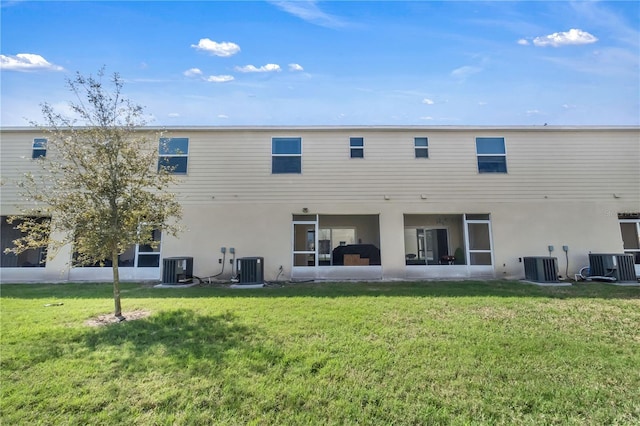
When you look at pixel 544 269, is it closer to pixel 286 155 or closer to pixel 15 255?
pixel 286 155

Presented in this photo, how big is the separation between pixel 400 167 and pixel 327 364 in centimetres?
919

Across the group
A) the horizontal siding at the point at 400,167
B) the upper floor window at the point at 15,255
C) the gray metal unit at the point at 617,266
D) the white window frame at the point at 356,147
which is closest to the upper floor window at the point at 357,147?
the white window frame at the point at 356,147

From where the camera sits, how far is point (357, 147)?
38.4ft

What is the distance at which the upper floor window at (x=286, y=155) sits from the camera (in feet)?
38.3

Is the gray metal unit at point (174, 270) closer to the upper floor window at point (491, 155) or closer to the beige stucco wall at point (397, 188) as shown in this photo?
the beige stucco wall at point (397, 188)

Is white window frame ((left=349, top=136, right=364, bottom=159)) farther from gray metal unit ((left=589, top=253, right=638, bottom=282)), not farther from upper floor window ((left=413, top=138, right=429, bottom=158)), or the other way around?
gray metal unit ((left=589, top=253, right=638, bottom=282))

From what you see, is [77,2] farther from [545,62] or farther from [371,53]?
[545,62]

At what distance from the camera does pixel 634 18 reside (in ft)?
A: 30.2

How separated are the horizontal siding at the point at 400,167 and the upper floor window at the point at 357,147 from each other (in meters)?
0.16

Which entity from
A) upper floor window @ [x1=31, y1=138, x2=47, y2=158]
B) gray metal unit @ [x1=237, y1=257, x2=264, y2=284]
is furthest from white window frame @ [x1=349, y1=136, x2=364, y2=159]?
upper floor window @ [x1=31, y1=138, x2=47, y2=158]

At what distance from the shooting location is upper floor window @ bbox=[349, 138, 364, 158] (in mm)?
11680

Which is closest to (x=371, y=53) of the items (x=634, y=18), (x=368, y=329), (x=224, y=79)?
(x=224, y=79)

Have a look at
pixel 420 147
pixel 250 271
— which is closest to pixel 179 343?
pixel 250 271

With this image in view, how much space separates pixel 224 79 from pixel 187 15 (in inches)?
97.6
